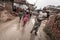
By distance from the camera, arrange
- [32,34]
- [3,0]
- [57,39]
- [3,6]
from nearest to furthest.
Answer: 1. [57,39]
2. [32,34]
3. [3,6]
4. [3,0]

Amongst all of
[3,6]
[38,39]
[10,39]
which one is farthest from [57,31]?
[3,6]

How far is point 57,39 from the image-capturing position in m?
10.1

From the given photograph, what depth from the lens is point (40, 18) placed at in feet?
33.4

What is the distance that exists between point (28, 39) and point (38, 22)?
147 centimetres

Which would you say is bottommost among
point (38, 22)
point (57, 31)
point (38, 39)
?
point (38, 39)

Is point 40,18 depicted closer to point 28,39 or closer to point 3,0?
point 28,39

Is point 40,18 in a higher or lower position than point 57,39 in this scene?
higher

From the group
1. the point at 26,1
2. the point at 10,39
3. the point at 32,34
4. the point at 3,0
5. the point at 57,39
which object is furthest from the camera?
the point at 26,1

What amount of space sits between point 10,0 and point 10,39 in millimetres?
15350

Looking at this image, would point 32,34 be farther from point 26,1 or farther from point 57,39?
point 26,1

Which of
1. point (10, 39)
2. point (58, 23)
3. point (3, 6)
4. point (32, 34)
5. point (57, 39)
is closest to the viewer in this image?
point (10, 39)

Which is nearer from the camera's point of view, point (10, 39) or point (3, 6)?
point (10, 39)

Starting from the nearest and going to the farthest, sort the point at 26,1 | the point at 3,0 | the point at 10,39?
the point at 10,39 → the point at 3,0 → the point at 26,1

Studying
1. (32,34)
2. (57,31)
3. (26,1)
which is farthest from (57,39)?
(26,1)
